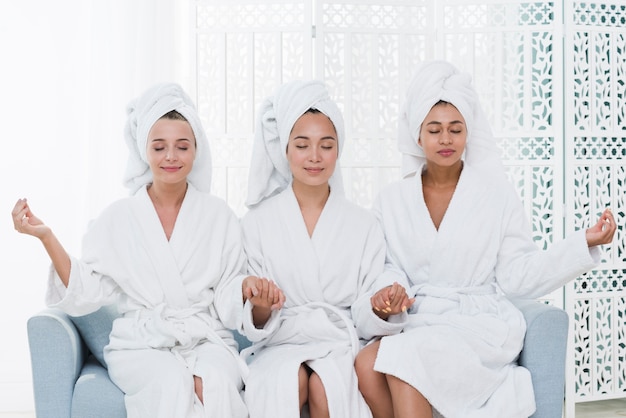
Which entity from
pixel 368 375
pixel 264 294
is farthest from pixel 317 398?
pixel 264 294

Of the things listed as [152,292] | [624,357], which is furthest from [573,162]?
[152,292]

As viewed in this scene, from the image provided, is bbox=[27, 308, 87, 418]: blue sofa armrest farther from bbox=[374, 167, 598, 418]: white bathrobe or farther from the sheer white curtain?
the sheer white curtain

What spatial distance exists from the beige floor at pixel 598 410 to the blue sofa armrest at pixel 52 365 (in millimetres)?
1917

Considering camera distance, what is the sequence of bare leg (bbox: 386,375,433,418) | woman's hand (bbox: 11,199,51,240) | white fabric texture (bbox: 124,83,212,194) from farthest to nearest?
white fabric texture (bbox: 124,83,212,194) → woman's hand (bbox: 11,199,51,240) → bare leg (bbox: 386,375,433,418)

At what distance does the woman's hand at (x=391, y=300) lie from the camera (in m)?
2.45

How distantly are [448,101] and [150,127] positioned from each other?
3.38 feet

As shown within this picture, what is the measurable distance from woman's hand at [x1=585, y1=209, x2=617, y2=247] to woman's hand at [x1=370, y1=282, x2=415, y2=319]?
599 millimetres

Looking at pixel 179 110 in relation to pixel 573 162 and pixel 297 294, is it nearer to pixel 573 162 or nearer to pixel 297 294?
pixel 297 294

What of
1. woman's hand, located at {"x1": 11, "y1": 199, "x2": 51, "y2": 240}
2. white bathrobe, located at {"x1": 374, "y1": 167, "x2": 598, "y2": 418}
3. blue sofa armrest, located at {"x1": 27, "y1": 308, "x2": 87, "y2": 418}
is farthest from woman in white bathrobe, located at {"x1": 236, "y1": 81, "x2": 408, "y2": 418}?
woman's hand, located at {"x1": 11, "y1": 199, "x2": 51, "y2": 240}

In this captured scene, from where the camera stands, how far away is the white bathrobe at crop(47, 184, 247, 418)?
2340 millimetres

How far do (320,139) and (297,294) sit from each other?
1.75 feet

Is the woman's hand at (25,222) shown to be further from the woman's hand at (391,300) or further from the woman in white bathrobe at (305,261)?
the woman's hand at (391,300)

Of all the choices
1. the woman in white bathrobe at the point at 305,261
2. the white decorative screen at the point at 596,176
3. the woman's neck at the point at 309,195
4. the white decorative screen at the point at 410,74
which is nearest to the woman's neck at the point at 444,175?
the woman in white bathrobe at the point at 305,261

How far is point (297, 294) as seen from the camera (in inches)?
106
